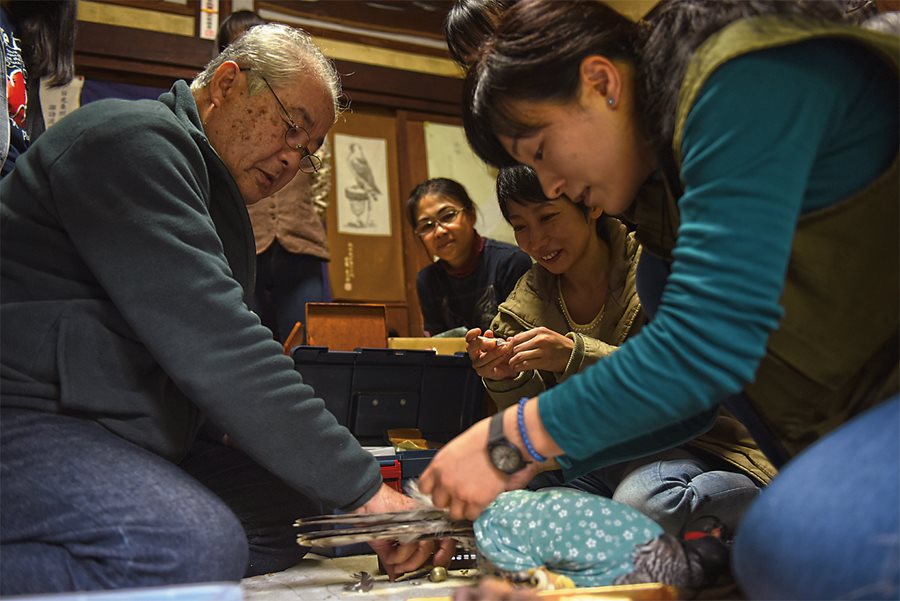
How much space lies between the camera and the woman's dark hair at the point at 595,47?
37.5 inches

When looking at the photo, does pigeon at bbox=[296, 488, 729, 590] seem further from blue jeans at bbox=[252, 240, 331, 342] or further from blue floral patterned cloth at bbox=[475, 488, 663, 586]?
blue jeans at bbox=[252, 240, 331, 342]

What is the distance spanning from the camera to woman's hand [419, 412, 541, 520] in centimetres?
97

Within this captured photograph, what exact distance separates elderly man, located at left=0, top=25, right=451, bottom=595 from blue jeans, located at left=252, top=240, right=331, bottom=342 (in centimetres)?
158

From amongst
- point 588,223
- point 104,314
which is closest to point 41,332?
point 104,314

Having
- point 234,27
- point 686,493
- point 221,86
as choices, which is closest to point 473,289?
point 234,27

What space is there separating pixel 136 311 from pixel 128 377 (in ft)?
0.39

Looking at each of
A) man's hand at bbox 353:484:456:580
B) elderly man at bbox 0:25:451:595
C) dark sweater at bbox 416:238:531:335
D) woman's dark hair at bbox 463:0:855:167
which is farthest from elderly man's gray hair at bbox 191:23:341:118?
dark sweater at bbox 416:238:531:335

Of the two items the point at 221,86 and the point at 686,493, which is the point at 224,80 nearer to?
the point at 221,86

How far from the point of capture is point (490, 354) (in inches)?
69.0

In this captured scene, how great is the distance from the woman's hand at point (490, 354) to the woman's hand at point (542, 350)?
0.04 metres

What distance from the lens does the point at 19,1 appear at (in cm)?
182

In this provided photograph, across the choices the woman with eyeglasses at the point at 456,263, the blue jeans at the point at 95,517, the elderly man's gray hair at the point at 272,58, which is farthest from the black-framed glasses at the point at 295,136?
the woman with eyeglasses at the point at 456,263

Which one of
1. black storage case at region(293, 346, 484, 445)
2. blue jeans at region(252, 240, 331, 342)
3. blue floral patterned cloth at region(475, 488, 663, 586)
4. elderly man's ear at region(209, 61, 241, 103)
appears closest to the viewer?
blue floral patterned cloth at region(475, 488, 663, 586)

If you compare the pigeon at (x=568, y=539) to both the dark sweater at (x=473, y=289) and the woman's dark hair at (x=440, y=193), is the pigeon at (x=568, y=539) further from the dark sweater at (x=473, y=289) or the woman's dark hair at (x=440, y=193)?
the woman's dark hair at (x=440, y=193)
